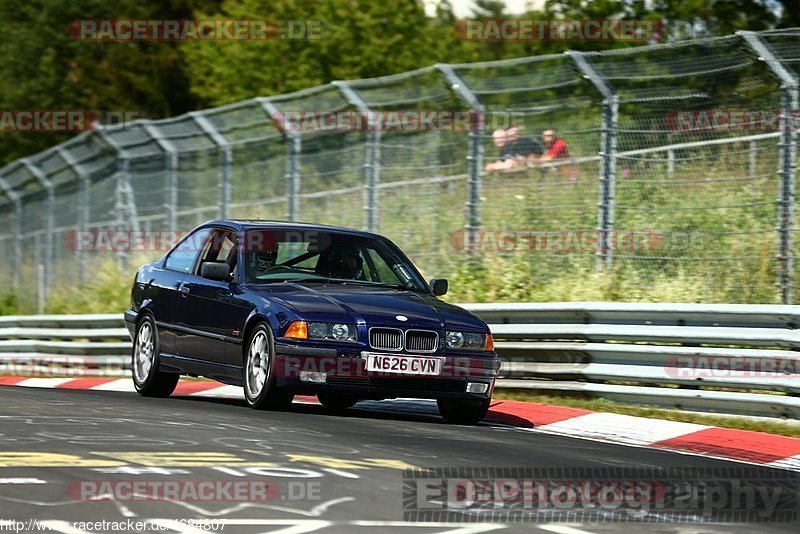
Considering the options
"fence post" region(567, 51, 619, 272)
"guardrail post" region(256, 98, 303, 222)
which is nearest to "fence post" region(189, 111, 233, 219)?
"guardrail post" region(256, 98, 303, 222)

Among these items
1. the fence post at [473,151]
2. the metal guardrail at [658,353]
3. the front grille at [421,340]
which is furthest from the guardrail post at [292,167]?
the front grille at [421,340]

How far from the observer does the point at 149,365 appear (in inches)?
503

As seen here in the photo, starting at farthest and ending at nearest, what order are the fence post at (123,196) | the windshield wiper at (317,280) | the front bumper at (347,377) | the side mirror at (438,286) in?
the fence post at (123,196) → the side mirror at (438,286) → the windshield wiper at (317,280) → the front bumper at (347,377)

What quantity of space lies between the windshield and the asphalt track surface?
1030mm

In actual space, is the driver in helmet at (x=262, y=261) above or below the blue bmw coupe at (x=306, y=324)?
above

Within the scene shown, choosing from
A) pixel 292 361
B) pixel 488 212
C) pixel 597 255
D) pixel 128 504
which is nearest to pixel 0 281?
pixel 488 212

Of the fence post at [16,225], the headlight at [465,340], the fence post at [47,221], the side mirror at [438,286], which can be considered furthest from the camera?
the fence post at [16,225]

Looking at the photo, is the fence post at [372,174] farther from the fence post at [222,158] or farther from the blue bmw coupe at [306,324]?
the blue bmw coupe at [306,324]

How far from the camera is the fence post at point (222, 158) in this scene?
Answer: 2012cm

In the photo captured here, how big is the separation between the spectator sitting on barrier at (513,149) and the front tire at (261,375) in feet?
18.4

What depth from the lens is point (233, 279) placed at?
454 inches

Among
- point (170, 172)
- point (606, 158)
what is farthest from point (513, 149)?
point (170, 172)

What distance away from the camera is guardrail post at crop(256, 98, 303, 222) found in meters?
18.6

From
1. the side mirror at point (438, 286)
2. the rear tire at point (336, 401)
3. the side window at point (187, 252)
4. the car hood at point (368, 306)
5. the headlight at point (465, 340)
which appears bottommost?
the rear tire at point (336, 401)
